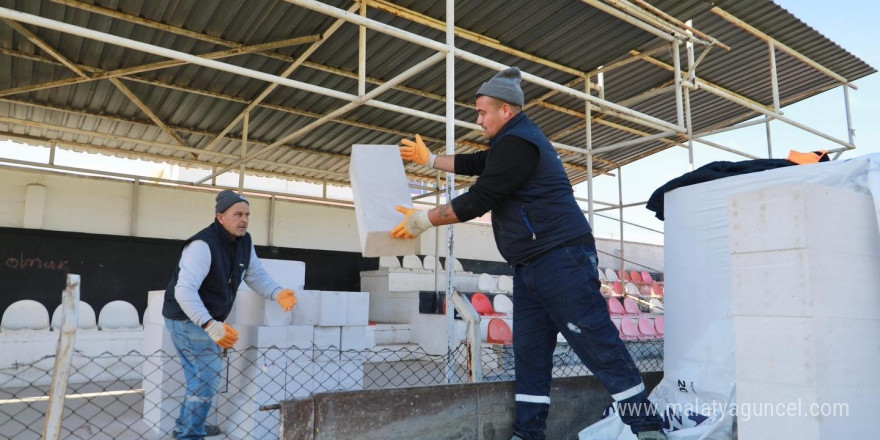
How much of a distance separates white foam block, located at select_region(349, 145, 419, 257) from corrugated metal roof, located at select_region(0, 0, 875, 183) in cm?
403

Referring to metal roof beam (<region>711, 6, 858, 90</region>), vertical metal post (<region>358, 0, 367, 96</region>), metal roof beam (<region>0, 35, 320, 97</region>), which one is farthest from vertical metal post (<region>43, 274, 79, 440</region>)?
metal roof beam (<region>711, 6, 858, 90</region>)

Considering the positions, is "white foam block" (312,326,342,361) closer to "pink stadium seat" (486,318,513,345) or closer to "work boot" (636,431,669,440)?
"work boot" (636,431,669,440)

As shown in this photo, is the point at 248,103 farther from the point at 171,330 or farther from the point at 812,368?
the point at 812,368

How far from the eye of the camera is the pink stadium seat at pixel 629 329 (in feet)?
32.2

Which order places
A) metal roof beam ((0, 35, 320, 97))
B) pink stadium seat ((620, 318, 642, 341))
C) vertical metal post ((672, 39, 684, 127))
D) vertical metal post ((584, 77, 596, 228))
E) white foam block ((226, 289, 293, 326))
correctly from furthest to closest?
pink stadium seat ((620, 318, 642, 341)) < vertical metal post ((584, 77, 596, 228)) < metal roof beam ((0, 35, 320, 97)) < vertical metal post ((672, 39, 684, 127)) < white foam block ((226, 289, 293, 326))

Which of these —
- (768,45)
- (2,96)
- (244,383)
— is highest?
(768,45)

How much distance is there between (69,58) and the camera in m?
7.59

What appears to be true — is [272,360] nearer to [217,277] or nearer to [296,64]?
[217,277]

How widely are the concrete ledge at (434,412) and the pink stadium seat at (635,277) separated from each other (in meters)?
13.8

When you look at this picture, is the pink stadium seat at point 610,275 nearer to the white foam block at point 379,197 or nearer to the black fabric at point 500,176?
the white foam block at point 379,197

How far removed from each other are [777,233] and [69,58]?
333 inches

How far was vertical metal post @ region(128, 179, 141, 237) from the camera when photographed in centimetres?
1183

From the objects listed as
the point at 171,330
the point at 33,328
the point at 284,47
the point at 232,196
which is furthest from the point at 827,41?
the point at 33,328

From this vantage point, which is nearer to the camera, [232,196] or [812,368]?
[812,368]
